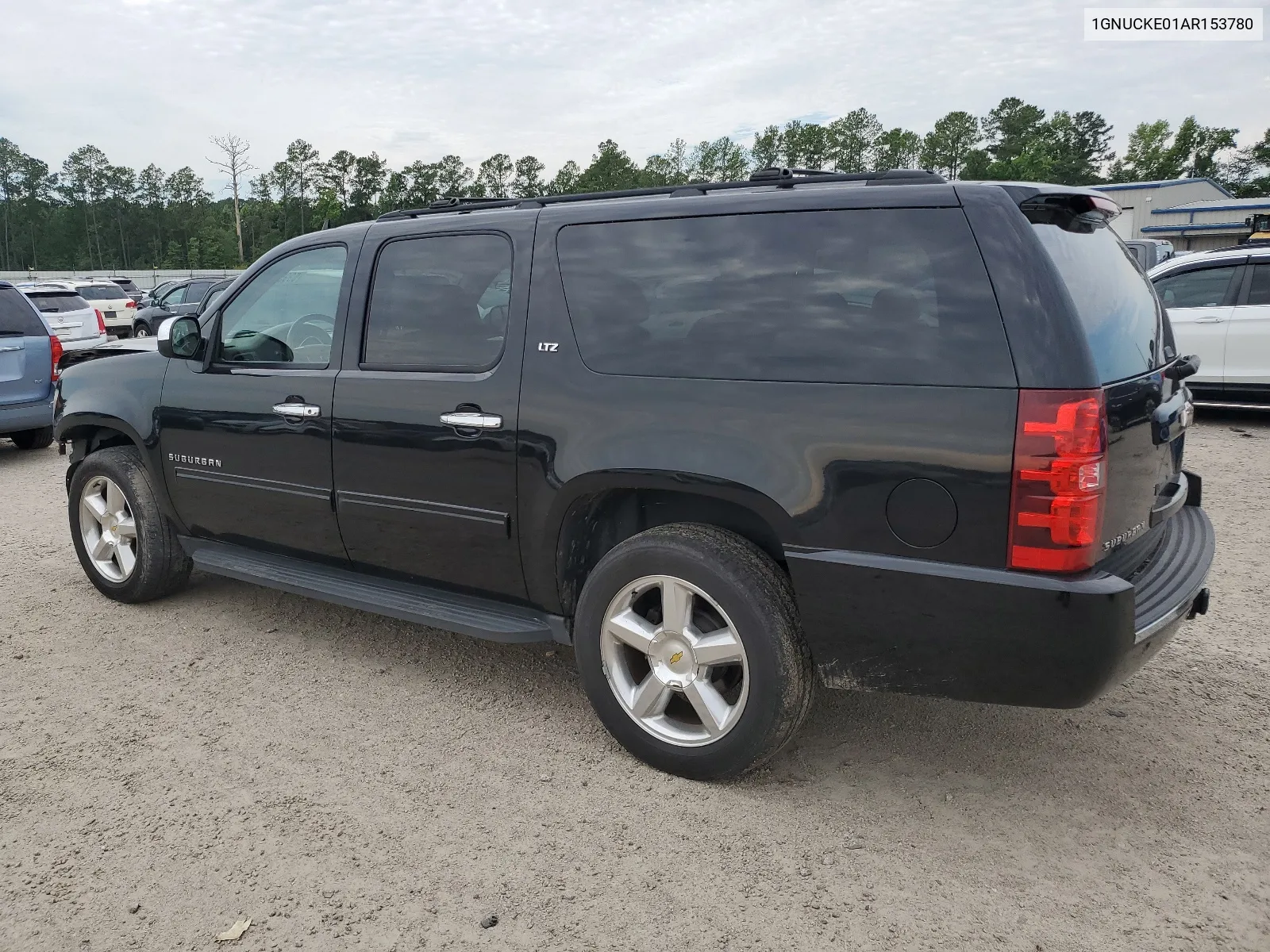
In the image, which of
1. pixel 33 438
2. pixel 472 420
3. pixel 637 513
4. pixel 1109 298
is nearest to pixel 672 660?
pixel 637 513

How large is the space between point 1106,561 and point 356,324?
115 inches

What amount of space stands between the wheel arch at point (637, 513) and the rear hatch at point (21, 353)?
329 inches

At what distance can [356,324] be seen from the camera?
4020 mm

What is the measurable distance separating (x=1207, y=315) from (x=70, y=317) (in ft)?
49.3

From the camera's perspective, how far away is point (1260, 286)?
995cm

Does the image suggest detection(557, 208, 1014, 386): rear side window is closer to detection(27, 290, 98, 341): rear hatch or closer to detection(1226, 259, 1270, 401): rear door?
detection(1226, 259, 1270, 401): rear door

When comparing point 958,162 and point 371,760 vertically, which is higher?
point 958,162

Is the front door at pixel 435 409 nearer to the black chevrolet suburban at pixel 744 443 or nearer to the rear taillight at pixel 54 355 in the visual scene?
the black chevrolet suburban at pixel 744 443

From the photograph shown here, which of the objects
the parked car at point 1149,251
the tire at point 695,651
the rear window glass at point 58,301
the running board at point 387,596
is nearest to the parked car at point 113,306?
the rear window glass at point 58,301

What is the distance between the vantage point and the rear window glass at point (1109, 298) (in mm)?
2717

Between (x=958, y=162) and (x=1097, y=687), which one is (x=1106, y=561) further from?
(x=958, y=162)

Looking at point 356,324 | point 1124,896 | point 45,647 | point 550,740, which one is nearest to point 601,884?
point 550,740

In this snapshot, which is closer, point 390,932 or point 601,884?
point 390,932

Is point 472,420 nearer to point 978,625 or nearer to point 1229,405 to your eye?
point 978,625
